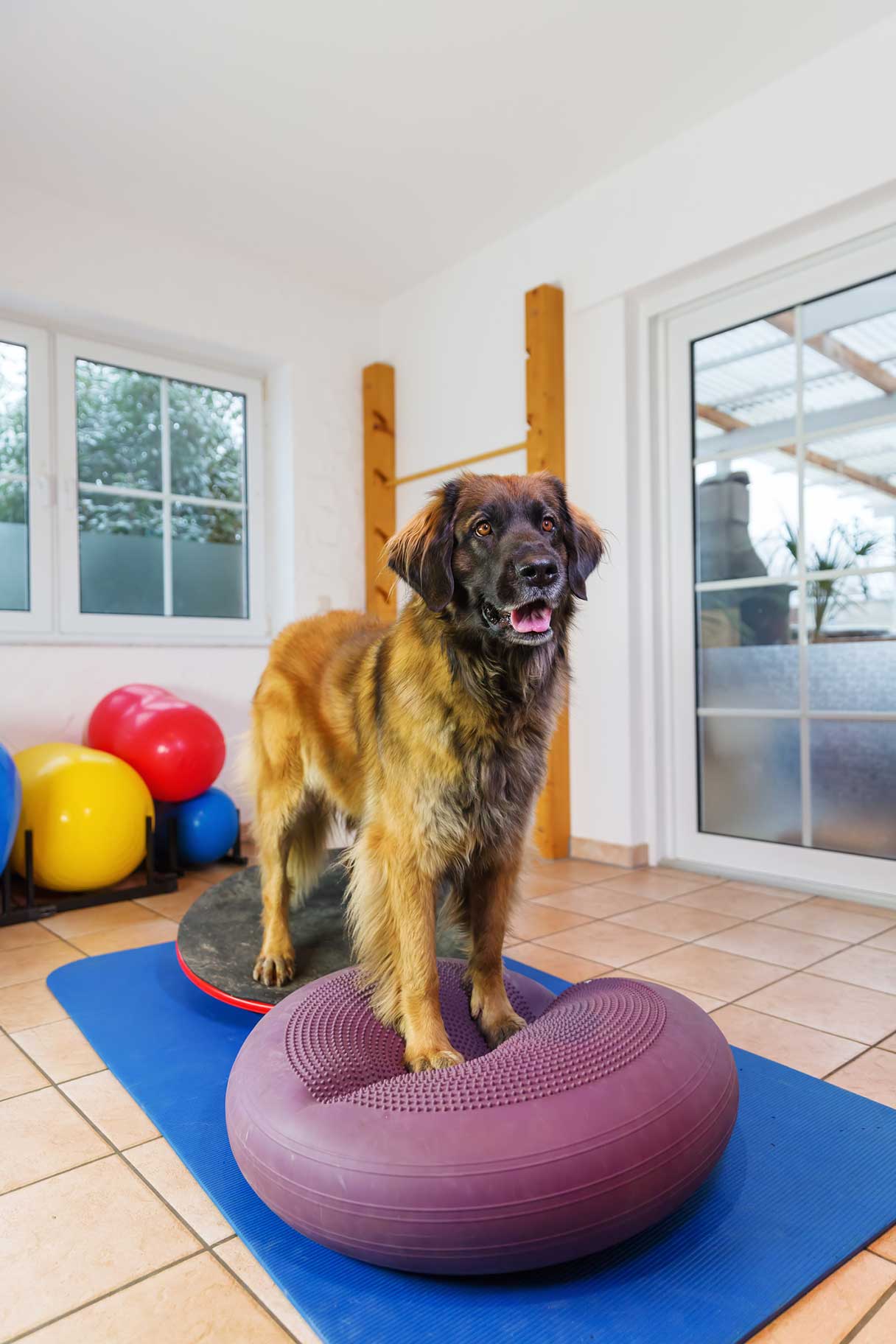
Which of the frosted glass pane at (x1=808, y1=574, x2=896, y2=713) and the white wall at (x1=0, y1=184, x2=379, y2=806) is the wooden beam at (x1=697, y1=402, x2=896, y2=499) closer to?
the frosted glass pane at (x1=808, y1=574, x2=896, y2=713)

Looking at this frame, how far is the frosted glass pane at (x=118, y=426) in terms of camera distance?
13.4 feet

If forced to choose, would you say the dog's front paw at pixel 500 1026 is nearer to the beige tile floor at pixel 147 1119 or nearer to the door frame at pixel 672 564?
the beige tile floor at pixel 147 1119

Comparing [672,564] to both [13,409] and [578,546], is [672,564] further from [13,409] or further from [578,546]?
[13,409]

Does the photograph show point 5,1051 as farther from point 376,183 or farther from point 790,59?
point 790,59

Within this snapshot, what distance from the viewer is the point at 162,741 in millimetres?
3473

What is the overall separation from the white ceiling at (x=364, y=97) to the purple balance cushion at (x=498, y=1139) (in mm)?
3057

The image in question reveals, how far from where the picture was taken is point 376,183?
3.73m

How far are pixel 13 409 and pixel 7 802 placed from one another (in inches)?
82.3

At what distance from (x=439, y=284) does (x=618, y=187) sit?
1.22 meters

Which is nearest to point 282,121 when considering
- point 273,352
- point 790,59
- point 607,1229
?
Result: point 273,352

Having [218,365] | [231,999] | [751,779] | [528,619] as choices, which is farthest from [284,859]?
[218,365]

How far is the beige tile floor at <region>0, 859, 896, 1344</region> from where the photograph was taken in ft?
3.66

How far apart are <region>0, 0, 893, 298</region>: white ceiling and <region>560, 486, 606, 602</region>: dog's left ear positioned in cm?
197

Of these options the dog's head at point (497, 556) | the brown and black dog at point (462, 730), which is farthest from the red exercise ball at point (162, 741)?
the dog's head at point (497, 556)
